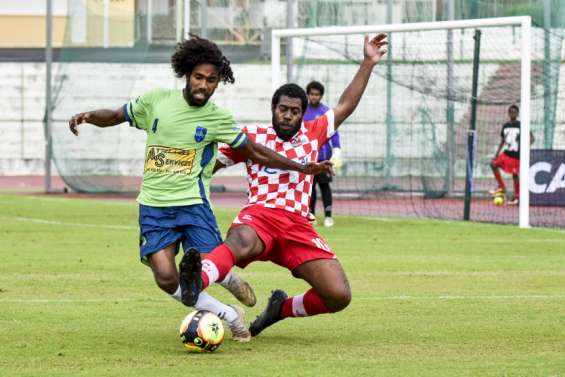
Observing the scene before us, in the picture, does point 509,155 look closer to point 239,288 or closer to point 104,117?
point 239,288

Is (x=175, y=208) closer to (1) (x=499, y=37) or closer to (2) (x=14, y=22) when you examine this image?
(1) (x=499, y=37)

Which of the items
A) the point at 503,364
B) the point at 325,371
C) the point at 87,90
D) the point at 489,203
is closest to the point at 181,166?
the point at 325,371

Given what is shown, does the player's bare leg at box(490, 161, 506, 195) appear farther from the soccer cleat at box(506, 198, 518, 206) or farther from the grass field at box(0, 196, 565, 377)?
the grass field at box(0, 196, 565, 377)

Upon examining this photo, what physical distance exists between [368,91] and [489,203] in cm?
328

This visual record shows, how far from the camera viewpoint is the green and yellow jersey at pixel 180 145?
896 centimetres

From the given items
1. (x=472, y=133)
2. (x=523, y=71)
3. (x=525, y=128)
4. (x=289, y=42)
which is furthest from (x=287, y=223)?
(x=289, y=42)

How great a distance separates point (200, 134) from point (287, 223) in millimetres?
848

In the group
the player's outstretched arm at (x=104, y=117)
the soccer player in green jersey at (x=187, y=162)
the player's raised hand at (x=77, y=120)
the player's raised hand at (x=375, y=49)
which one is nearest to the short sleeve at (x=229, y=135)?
the soccer player in green jersey at (x=187, y=162)

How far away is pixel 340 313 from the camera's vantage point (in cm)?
1066

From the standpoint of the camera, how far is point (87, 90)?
2756 cm

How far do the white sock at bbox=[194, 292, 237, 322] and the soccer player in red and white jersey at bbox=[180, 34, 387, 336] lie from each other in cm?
31

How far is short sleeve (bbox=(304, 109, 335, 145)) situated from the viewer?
9594 millimetres

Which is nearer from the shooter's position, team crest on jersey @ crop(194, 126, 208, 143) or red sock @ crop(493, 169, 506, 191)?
team crest on jersey @ crop(194, 126, 208, 143)

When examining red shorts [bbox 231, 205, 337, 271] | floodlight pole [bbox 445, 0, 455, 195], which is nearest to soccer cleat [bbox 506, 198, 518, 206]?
floodlight pole [bbox 445, 0, 455, 195]
